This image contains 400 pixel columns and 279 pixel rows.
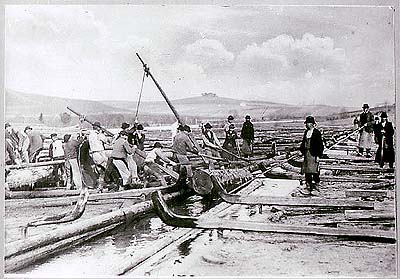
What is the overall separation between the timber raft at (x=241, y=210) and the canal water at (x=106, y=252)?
0.01m

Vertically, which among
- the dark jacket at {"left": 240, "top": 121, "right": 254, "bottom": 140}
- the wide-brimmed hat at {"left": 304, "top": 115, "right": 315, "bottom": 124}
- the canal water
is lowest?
the canal water

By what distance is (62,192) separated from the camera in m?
2.37

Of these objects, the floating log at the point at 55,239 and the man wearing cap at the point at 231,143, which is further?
the man wearing cap at the point at 231,143

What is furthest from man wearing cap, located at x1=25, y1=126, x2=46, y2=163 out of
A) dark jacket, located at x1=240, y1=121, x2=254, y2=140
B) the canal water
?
dark jacket, located at x1=240, y1=121, x2=254, y2=140

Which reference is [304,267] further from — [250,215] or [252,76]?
[252,76]

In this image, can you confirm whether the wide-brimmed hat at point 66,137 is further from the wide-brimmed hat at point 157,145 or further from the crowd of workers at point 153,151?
the wide-brimmed hat at point 157,145

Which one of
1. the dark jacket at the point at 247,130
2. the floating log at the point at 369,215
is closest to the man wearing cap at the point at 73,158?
the dark jacket at the point at 247,130

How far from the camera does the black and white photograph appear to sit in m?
2.37

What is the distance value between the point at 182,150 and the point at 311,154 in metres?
0.52

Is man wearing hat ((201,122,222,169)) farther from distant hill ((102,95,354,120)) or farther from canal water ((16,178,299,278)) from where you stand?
canal water ((16,178,299,278))

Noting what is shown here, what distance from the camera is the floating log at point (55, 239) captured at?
230 centimetres

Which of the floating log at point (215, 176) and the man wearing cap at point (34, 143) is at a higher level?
the man wearing cap at point (34, 143)

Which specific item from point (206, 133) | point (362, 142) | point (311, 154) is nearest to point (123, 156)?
point (206, 133)

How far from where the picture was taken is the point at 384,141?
242 cm
